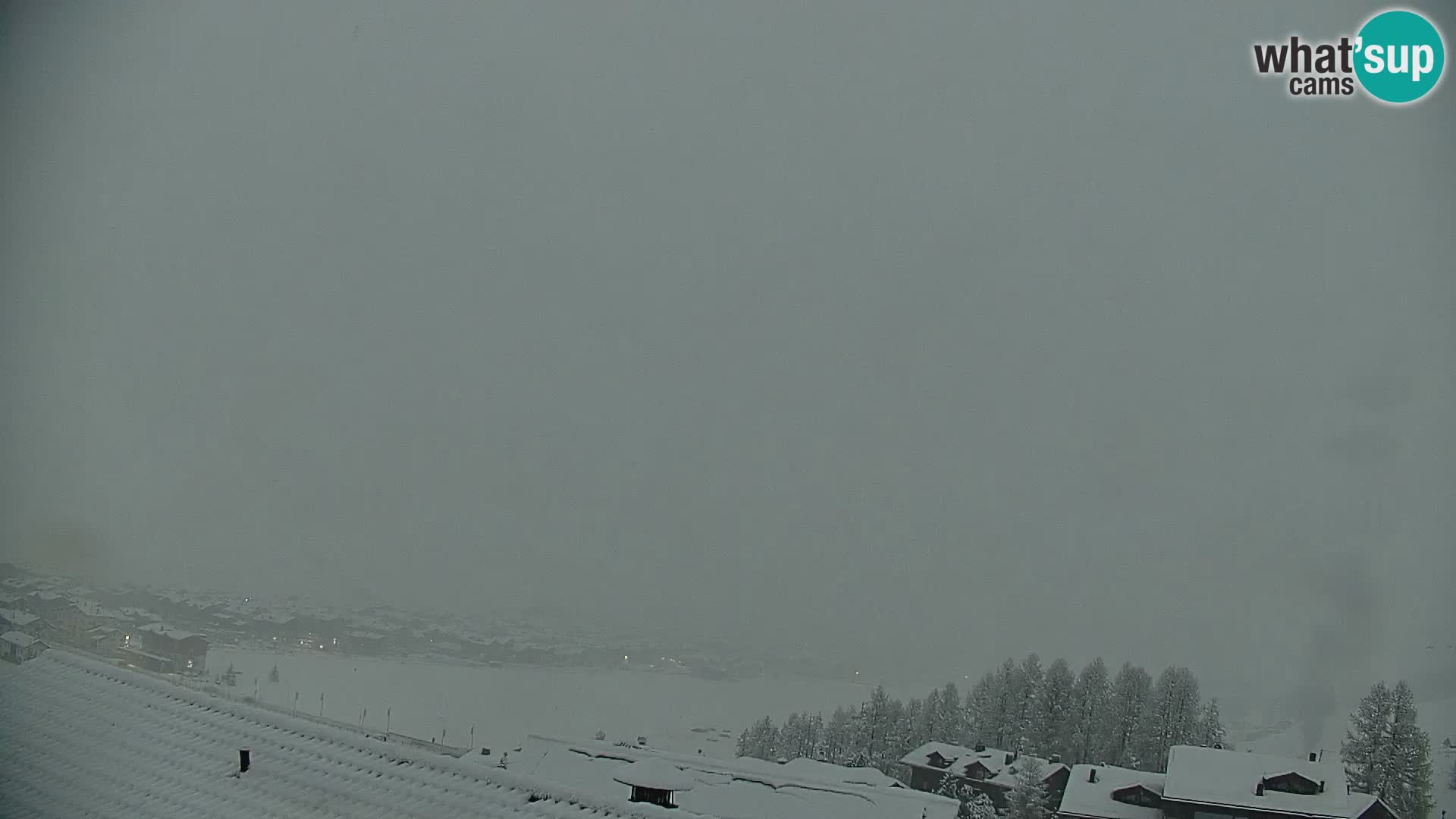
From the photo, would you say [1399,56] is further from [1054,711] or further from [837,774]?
[837,774]

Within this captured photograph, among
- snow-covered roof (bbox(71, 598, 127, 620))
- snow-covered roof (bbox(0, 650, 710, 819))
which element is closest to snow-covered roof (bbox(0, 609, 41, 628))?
snow-covered roof (bbox(71, 598, 127, 620))

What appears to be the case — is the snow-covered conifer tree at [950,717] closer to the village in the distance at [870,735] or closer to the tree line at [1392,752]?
the village in the distance at [870,735]

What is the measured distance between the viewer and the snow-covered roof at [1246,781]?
11.7ft

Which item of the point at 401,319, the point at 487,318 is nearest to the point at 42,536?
the point at 401,319

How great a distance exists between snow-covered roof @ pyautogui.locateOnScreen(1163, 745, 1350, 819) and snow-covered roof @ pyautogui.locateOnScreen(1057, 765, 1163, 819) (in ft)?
0.24

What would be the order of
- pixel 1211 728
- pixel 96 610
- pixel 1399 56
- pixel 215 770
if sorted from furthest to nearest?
pixel 96 610, pixel 1211 728, pixel 1399 56, pixel 215 770

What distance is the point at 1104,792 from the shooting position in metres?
4.11

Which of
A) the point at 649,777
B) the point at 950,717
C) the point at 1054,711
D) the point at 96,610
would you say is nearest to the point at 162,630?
the point at 96,610

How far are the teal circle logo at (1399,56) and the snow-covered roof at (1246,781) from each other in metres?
2.29

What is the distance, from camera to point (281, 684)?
4875mm

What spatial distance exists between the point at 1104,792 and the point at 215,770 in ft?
10.6

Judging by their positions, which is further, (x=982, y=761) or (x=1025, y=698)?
(x=982, y=761)

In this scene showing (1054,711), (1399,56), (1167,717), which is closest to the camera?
(1399,56)

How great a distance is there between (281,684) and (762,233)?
3.09 m
